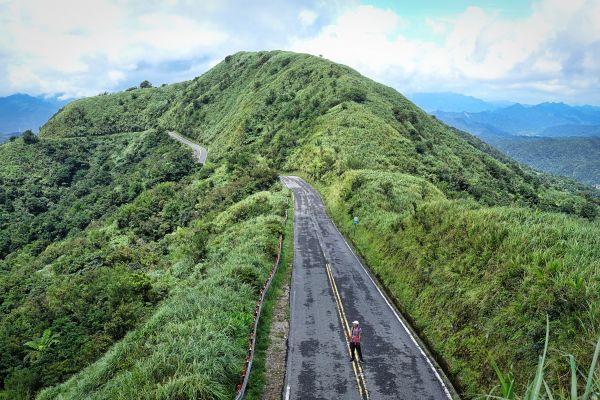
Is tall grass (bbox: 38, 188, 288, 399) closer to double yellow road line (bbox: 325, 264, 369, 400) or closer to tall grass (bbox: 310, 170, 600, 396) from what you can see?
double yellow road line (bbox: 325, 264, 369, 400)

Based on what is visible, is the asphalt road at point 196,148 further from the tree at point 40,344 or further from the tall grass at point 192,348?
the tall grass at point 192,348

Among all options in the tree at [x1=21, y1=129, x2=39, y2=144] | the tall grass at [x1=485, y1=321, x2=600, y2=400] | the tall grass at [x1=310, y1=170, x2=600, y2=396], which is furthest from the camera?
the tree at [x1=21, y1=129, x2=39, y2=144]

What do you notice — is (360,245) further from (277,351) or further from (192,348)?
(192,348)

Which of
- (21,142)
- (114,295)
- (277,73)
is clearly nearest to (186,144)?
(277,73)

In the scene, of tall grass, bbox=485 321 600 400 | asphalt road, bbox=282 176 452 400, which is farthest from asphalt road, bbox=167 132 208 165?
tall grass, bbox=485 321 600 400

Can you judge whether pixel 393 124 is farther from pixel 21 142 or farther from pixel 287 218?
pixel 21 142

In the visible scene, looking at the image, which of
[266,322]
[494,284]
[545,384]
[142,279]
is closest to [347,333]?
[266,322]
